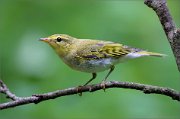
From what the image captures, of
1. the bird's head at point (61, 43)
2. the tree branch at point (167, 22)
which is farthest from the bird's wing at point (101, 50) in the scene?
the tree branch at point (167, 22)

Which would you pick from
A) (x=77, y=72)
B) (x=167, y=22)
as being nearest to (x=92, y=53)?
(x=77, y=72)

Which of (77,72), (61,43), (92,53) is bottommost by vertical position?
(77,72)

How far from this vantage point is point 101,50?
11.4 feet

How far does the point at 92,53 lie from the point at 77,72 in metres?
0.21

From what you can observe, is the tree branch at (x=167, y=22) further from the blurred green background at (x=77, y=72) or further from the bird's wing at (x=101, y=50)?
the bird's wing at (x=101, y=50)

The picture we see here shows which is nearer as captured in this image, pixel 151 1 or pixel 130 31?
pixel 151 1

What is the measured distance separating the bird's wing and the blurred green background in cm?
7

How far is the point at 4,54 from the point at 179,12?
1.62 m

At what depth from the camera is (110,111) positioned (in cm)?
288

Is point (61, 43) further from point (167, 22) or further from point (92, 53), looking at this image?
point (167, 22)

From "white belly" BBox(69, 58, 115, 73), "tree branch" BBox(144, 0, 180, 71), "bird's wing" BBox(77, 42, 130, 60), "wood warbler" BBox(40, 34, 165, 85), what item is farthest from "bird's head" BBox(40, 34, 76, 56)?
"tree branch" BBox(144, 0, 180, 71)

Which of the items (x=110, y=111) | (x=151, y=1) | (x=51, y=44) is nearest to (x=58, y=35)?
(x=51, y=44)

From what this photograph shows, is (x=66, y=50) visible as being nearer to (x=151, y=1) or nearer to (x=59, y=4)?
(x=59, y=4)

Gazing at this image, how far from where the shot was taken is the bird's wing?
3289mm
